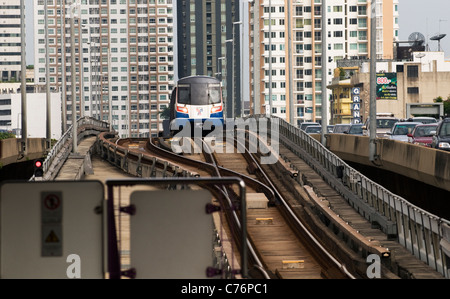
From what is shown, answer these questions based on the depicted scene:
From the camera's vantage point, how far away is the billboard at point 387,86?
112m

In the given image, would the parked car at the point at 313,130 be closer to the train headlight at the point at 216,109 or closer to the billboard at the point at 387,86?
the train headlight at the point at 216,109

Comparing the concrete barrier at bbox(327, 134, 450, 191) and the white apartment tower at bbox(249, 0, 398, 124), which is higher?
the white apartment tower at bbox(249, 0, 398, 124)

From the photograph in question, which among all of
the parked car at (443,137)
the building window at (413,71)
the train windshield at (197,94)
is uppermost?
the building window at (413,71)

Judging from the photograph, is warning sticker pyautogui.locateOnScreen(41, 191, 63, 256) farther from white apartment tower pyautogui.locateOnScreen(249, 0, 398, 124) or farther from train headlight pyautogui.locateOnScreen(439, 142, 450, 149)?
white apartment tower pyautogui.locateOnScreen(249, 0, 398, 124)

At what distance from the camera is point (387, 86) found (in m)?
113

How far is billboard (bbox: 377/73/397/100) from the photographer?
112 meters

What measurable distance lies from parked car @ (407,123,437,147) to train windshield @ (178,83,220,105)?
50.1 feet

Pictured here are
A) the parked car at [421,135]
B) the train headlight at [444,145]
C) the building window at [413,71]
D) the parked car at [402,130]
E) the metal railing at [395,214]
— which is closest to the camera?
the metal railing at [395,214]

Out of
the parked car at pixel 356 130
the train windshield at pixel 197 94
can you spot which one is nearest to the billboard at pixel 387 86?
the parked car at pixel 356 130

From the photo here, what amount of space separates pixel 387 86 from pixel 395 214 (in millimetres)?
92193

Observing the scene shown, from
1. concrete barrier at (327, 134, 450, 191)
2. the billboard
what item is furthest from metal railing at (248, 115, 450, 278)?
the billboard

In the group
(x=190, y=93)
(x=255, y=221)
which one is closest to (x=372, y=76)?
(x=255, y=221)

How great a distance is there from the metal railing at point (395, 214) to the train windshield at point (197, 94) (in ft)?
37.7

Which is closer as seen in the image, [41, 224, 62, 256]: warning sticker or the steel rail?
[41, 224, 62, 256]: warning sticker
